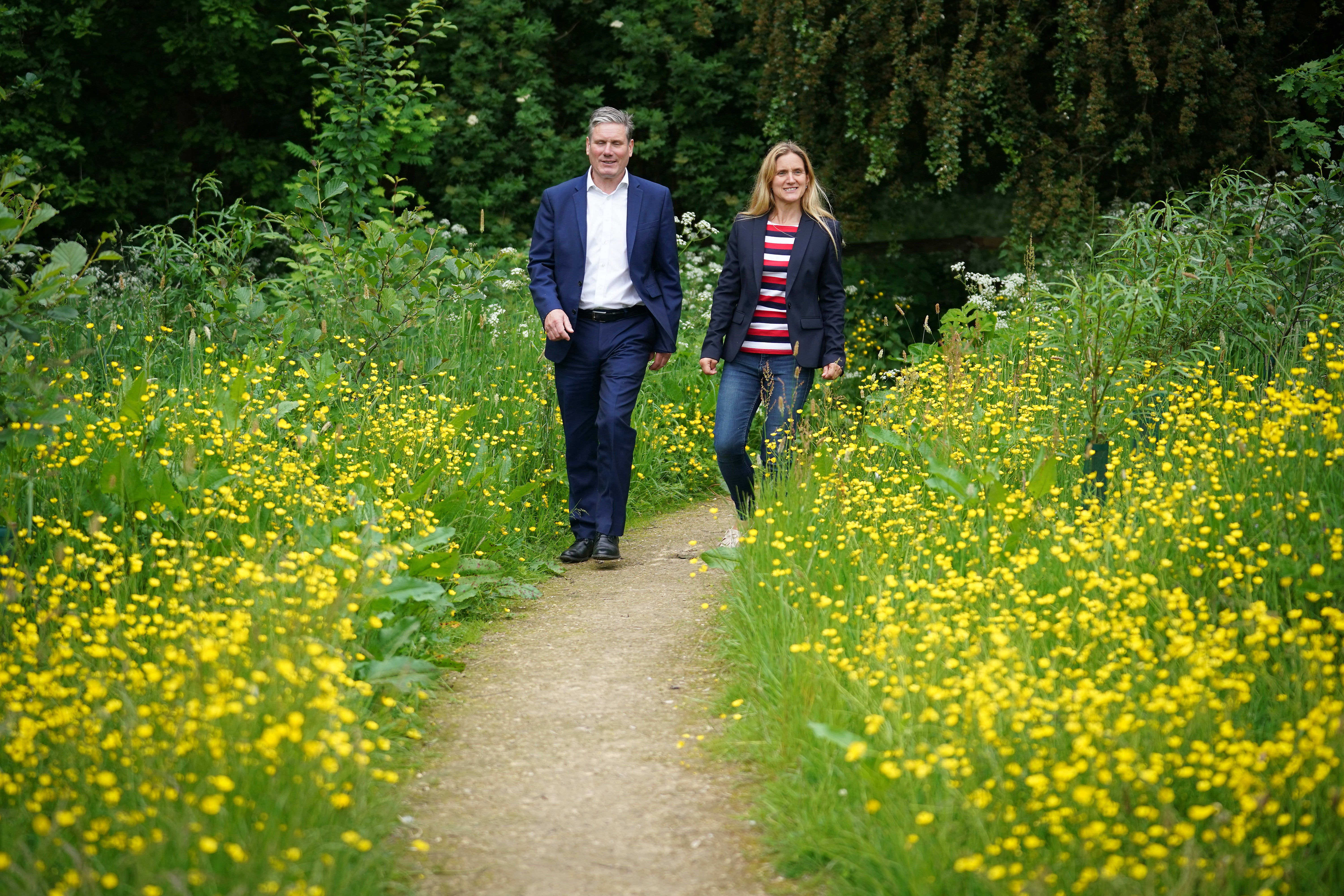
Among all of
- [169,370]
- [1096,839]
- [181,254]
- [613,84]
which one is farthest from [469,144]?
[1096,839]

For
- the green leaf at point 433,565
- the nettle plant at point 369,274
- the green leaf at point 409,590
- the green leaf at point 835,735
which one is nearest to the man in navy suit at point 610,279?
the nettle plant at point 369,274

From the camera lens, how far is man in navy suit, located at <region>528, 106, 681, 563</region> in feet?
17.0

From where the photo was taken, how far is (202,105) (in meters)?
12.6

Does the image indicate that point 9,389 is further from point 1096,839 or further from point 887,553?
point 1096,839

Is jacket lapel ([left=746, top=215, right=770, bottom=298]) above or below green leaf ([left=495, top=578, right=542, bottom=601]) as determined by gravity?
above

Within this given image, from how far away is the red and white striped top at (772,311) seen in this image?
521cm

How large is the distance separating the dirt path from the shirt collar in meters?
1.86

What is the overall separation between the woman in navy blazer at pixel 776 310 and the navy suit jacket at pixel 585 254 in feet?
0.78

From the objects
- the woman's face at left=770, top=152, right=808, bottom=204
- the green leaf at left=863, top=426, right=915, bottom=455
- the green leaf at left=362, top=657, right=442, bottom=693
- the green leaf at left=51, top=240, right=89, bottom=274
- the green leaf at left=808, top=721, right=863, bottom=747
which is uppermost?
the woman's face at left=770, top=152, right=808, bottom=204

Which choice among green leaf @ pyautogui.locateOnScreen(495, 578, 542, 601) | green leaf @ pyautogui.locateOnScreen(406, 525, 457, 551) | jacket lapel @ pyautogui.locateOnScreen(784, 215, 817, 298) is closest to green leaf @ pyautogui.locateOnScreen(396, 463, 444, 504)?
green leaf @ pyautogui.locateOnScreen(406, 525, 457, 551)

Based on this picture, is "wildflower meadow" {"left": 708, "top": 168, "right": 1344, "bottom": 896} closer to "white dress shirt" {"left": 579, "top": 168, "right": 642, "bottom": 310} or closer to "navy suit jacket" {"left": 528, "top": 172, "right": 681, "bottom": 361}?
"navy suit jacket" {"left": 528, "top": 172, "right": 681, "bottom": 361}

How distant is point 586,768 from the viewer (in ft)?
11.0

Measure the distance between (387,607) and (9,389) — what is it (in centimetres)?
148

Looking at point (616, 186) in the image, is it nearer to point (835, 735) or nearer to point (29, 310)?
point (29, 310)
